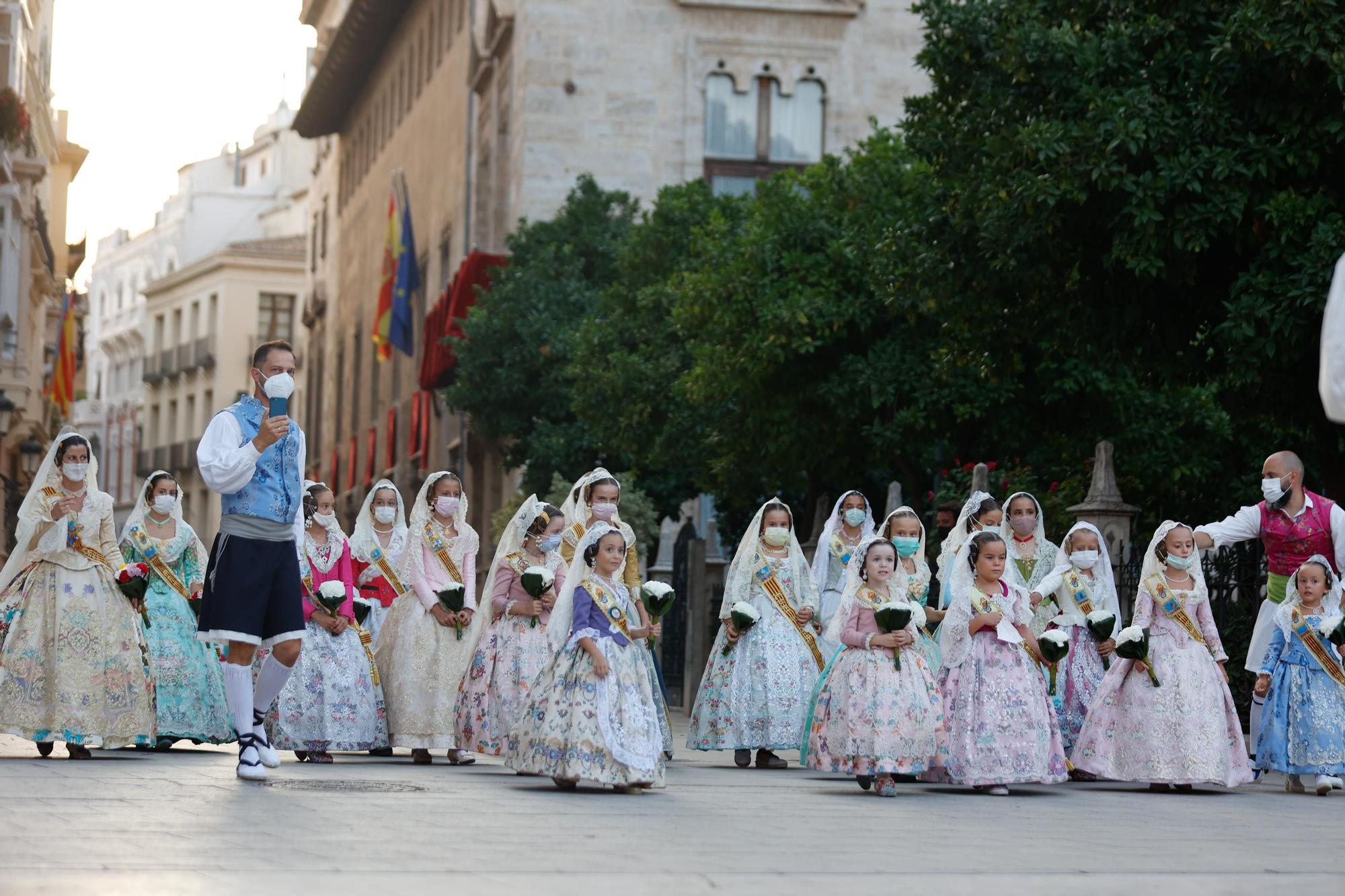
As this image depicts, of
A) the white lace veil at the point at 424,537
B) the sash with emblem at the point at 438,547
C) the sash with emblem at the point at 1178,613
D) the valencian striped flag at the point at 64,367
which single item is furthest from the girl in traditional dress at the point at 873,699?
the valencian striped flag at the point at 64,367

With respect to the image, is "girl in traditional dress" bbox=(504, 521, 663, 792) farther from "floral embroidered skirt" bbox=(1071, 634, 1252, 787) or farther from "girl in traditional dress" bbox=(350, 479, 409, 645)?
"girl in traditional dress" bbox=(350, 479, 409, 645)

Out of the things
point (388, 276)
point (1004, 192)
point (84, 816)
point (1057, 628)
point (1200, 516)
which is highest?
point (388, 276)

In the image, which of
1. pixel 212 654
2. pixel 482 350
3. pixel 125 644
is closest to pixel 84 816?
pixel 125 644

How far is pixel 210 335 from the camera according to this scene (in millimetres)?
91812

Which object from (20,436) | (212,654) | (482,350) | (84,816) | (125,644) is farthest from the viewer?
(20,436)

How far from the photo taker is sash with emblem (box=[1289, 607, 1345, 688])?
1394cm

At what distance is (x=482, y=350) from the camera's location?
1495 inches

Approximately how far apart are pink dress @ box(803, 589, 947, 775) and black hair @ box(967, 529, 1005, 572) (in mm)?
666

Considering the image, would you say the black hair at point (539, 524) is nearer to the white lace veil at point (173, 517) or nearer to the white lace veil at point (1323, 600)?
the white lace veil at point (173, 517)

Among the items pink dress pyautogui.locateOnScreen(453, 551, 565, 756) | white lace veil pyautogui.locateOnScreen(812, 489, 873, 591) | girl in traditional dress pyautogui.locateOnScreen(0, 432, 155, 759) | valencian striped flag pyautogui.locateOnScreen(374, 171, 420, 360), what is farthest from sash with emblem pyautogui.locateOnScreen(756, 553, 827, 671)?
valencian striped flag pyautogui.locateOnScreen(374, 171, 420, 360)

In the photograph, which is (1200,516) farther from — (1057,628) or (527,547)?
(527,547)

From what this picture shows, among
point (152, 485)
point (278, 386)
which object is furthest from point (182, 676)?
point (278, 386)

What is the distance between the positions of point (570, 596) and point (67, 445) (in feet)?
11.8

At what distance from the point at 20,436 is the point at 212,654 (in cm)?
3451
